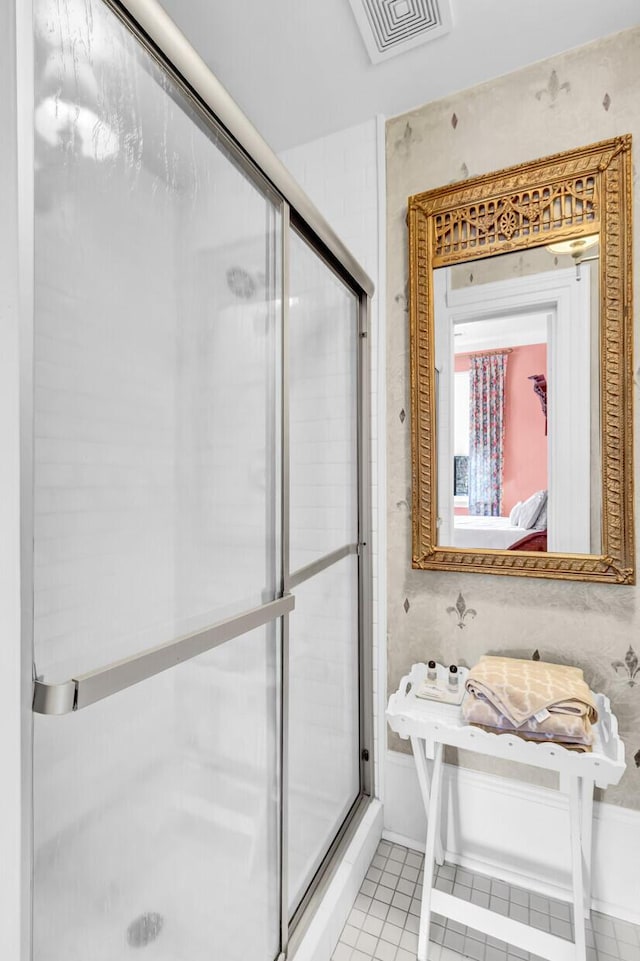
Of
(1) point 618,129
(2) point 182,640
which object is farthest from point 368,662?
(1) point 618,129

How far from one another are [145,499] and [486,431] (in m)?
1.14

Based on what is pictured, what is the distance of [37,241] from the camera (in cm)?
52

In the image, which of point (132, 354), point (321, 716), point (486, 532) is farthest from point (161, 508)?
point (486, 532)

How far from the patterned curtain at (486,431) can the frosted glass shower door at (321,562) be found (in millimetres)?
365

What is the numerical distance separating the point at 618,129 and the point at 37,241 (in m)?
1.59

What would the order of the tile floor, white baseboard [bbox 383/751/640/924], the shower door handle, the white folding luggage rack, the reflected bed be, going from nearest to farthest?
1. the shower door handle
2. the white folding luggage rack
3. the tile floor
4. white baseboard [bbox 383/751/640/924]
5. the reflected bed

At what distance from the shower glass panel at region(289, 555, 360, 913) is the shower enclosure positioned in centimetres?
1

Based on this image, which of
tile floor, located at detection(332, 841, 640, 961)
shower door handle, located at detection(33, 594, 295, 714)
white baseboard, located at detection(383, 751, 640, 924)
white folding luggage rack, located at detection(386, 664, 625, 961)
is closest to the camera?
shower door handle, located at detection(33, 594, 295, 714)

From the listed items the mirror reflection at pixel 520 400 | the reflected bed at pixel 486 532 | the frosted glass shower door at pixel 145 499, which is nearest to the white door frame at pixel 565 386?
the mirror reflection at pixel 520 400

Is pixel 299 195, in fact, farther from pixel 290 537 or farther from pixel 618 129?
pixel 618 129

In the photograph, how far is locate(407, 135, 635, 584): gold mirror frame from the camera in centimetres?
136

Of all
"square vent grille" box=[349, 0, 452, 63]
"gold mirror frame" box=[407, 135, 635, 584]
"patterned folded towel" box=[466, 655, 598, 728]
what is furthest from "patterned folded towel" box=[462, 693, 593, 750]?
"square vent grille" box=[349, 0, 452, 63]

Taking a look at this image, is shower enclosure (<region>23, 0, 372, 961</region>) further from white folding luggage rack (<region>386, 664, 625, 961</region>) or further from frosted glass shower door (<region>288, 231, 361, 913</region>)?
white folding luggage rack (<region>386, 664, 625, 961</region>)

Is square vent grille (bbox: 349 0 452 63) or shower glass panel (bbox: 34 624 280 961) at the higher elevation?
square vent grille (bbox: 349 0 452 63)
